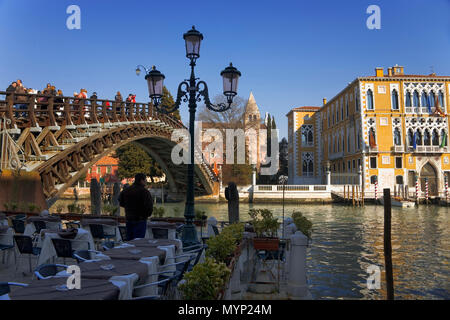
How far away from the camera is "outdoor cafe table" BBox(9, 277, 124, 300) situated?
229cm

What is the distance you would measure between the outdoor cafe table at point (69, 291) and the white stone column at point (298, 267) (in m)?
2.71

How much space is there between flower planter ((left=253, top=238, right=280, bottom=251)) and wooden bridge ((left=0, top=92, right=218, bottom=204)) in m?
10.0

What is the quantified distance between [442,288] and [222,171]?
94.0 ft

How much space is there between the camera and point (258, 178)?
4244 centimetres

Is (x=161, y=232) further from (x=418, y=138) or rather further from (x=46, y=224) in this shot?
(x=418, y=138)

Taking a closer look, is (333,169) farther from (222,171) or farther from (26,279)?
(26,279)

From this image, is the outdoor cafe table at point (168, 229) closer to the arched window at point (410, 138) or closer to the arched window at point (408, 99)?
the arched window at point (410, 138)

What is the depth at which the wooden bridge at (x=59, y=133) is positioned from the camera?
11961mm

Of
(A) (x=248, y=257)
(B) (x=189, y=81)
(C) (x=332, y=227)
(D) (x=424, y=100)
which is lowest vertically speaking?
(C) (x=332, y=227)

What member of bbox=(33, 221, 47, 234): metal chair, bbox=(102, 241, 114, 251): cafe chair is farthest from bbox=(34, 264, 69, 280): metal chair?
bbox=(33, 221, 47, 234): metal chair

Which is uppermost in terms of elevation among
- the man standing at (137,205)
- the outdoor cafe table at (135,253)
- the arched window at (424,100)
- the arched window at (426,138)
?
the arched window at (424,100)

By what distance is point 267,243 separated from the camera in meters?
4.91

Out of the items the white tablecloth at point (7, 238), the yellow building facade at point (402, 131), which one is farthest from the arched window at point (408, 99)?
the white tablecloth at point (7, 238)
